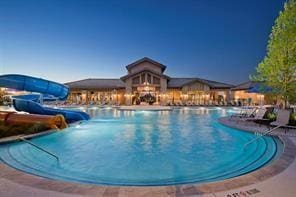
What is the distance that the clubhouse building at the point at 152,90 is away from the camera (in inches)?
1501

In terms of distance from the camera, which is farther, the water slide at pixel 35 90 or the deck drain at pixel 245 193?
the water slide at pixel 35 90

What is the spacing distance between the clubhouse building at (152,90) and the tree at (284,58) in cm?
2435

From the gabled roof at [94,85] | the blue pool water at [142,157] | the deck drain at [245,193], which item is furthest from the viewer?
the gabled roof at [94,85]

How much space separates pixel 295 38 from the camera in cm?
1314

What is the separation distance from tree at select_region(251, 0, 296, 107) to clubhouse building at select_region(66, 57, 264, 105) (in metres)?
24.4

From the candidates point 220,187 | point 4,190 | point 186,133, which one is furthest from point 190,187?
point 186,133

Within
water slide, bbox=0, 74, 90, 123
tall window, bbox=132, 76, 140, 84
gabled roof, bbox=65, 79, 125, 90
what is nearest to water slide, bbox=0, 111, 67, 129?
water slide, bbox=0, 74, 90, 123

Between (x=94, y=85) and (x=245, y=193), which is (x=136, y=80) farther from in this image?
(x=245, y=193)

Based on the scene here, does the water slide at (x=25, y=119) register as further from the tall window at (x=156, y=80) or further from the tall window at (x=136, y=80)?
the tall window at (x=156, y=80)

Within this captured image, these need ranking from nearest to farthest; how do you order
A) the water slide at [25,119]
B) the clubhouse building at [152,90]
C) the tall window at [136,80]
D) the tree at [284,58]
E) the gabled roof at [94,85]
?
the water slide at [25,119], the tree at [284,58], the clubhouse building at [152,90], the tall window at [136,80], the gabled roof at [94,85]

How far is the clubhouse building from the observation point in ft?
125

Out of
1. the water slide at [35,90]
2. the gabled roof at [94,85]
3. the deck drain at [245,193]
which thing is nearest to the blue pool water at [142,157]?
the deck drain at [245,193]

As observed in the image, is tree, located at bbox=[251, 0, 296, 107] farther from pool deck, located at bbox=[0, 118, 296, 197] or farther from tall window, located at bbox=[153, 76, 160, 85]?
tall window, located at bbox=[153, 76, 160, 85]

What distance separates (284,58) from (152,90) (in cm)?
2605
